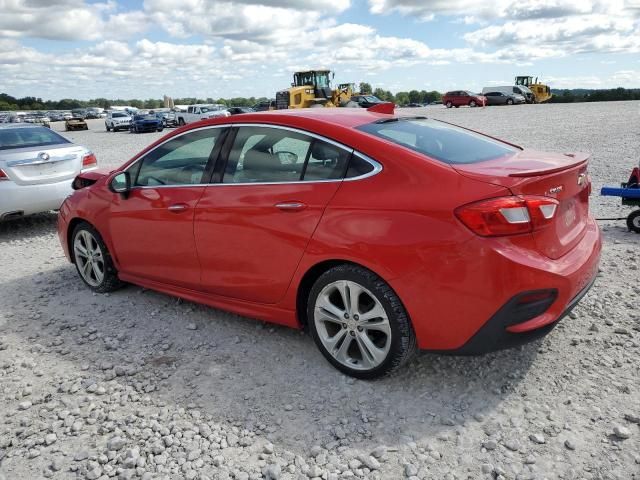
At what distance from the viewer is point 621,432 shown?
2.76m

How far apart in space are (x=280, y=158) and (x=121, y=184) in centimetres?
166

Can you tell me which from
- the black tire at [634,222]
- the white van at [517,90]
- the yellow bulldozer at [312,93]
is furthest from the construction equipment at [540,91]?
the black tire at [634,222]

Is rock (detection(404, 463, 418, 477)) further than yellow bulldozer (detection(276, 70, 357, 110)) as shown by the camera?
No

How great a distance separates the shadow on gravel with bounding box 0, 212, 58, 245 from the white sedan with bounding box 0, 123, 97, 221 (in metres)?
0.35

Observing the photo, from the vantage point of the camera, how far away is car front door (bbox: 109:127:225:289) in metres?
4.07

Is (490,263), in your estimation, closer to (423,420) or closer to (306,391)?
(423,420)

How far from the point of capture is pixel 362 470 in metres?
2.66

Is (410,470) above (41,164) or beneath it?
beneath

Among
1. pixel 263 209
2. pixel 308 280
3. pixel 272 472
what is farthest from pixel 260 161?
pixel 272 472

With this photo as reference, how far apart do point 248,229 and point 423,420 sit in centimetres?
160

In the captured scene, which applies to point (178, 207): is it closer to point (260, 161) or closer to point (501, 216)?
point (260, 161)

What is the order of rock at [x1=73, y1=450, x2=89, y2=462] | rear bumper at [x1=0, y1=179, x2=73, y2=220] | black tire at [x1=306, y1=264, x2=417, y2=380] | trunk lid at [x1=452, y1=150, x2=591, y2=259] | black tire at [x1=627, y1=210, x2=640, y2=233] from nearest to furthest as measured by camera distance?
rock at [x1=73, y1=450, x2=89, y2=462] < trunk lid at [x1=452, y1=150, x2=591, y2=259] < black tire at [x1=306, y1=264, x2=417, y2=380] < black tire at [x1=627, y1=210, x2=640, y2=233] < rear bumper at [x1=0, y1=179, x2=73, y2=220]

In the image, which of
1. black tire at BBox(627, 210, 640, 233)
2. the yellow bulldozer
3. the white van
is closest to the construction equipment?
the white van

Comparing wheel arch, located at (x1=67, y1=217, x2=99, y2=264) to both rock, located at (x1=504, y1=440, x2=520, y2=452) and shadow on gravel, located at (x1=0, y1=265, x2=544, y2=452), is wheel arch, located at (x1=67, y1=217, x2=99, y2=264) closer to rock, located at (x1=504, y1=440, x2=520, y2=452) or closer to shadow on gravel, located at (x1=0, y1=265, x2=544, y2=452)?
shadow on gravel, located at (x1=0, y1=265, x2=544, y2=452)
